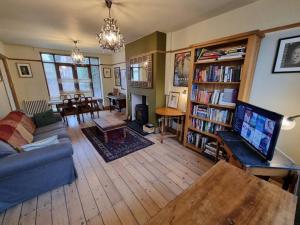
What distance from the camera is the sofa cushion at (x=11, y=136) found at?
Answer: 5.98ft

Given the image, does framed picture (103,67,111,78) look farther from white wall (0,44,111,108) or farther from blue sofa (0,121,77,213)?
blue sofa (0,121,77,213)

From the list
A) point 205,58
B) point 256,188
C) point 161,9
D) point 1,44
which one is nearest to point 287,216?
point 256,188

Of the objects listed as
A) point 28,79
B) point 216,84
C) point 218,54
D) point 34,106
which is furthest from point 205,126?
point 28,79

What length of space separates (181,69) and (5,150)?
3.34m

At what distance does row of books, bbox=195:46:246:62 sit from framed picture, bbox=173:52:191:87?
1.75ft

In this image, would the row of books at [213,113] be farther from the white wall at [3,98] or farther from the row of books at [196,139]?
the white wall at [3,98]

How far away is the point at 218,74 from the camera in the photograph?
7.39ft

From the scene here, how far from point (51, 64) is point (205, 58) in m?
5.72

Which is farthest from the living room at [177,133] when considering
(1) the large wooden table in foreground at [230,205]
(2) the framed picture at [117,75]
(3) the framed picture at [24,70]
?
(2) the framed picture at [117,75]

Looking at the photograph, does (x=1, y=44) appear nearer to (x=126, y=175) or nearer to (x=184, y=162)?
(x=126, y=175)

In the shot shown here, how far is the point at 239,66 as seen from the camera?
2.03 m

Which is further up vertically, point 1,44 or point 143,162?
point 1,44

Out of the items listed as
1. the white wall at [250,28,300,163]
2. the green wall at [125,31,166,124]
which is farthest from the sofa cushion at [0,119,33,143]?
the white wall at [250,28,300,163]

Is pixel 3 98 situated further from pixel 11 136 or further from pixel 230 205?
pixel 230 205
